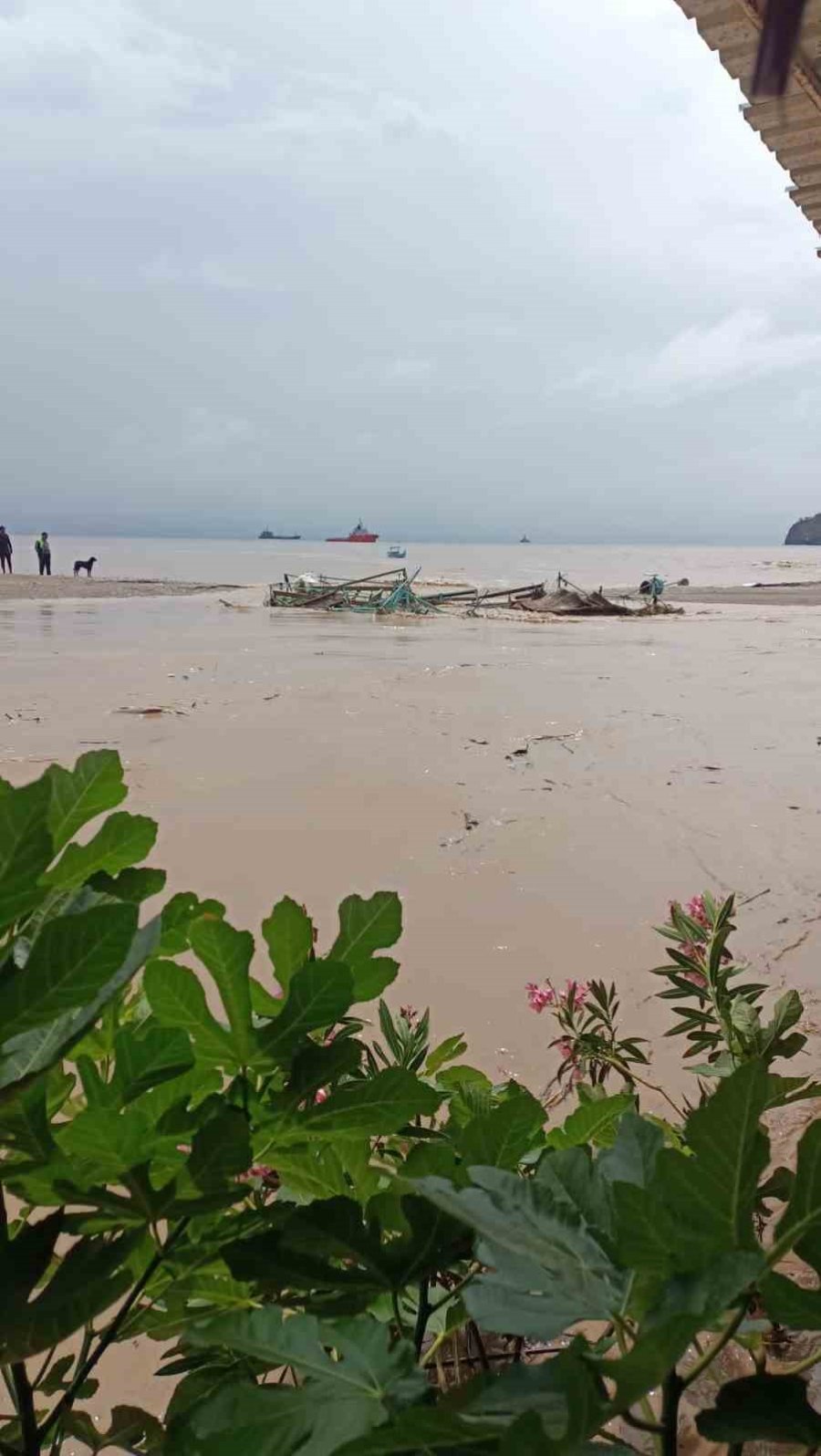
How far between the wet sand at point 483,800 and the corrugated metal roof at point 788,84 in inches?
131

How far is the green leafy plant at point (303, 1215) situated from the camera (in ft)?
1.26

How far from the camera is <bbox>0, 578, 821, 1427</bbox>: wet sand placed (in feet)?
11.9

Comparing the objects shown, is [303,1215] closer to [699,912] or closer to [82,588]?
[699,912]

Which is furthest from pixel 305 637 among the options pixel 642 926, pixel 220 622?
pixel 642 926

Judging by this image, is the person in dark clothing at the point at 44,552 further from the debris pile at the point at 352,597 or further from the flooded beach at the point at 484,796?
the flooded beach at the point at 484,796

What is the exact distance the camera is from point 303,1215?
521 millimetres

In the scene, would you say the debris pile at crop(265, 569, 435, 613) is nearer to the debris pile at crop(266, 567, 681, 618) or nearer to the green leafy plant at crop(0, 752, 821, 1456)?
the debris pile at crop(266, 567, 681, 618)

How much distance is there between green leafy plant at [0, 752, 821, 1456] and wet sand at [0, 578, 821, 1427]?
1604 millimetres

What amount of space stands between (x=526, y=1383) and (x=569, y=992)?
1.28 meters

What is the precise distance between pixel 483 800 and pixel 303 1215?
5.19m

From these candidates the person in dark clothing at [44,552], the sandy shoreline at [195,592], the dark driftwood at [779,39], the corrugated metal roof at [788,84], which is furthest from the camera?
the person in dark clothing at [44,552]

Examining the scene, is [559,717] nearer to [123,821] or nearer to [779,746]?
[779,746]

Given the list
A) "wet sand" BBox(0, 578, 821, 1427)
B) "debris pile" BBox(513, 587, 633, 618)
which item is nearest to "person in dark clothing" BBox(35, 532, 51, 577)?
"debris pile" BBox(513, 587, 633, 618)

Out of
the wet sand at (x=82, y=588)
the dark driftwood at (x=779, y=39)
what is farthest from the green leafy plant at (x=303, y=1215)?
the wet sand at (x=82, y=588)
